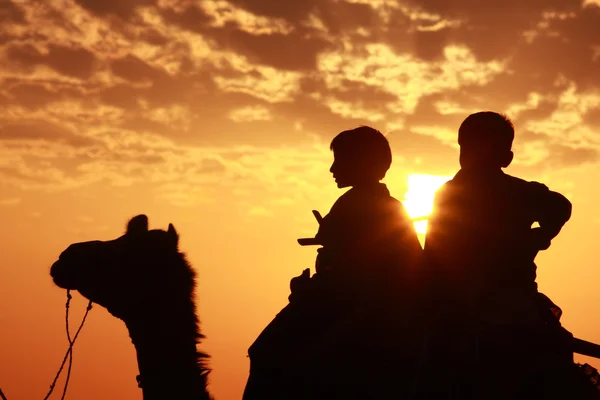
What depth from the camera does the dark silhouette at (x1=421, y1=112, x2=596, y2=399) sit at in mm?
6723

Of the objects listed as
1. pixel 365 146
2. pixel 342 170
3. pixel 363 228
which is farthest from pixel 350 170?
pixel 363 228

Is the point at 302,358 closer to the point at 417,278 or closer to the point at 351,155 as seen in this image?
the point at 417,278

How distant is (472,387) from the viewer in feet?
22.3

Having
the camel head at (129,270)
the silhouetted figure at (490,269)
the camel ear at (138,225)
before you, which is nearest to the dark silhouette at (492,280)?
the silhouetted figure at (490,269)

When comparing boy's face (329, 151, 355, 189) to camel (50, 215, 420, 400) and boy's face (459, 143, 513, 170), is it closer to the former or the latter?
boy's face (459, 143, 513, 170)

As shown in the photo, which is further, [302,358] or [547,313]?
[302,358]

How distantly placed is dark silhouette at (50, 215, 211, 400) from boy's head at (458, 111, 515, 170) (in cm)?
325

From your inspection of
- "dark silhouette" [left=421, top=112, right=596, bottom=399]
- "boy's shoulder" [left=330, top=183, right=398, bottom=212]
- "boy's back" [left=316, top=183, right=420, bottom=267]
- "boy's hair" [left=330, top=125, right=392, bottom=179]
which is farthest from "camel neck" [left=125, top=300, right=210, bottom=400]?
"dark silhouette" [left=421, top=112, right=596, bottom=399]

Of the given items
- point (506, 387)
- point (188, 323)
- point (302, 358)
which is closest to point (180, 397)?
point (188, 323)

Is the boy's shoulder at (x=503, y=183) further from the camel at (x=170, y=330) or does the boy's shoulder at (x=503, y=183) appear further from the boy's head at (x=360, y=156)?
the camel at (x=170, y=330)

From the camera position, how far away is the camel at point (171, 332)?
25.1ft

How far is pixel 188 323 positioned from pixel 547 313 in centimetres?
365

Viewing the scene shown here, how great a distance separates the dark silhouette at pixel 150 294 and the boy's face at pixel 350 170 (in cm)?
204

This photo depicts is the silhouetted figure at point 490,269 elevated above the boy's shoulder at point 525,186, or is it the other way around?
the boy's shoulder at point 525,186
